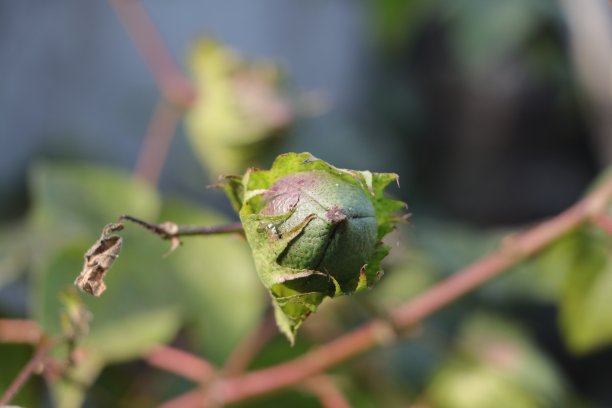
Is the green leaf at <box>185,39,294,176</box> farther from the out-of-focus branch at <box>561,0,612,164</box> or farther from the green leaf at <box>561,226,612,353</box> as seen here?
the out-of-focus branch at <box>561,0,612,164</box>

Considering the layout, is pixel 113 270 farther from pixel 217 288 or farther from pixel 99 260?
pixel 99 260

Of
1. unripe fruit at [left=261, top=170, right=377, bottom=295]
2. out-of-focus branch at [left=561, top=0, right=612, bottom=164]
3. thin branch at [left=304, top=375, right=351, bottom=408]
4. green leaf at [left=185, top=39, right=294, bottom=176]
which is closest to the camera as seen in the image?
unripe fruit at [left=261, top=170, right=377, bottom=295]

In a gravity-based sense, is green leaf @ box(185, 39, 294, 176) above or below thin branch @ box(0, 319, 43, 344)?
above

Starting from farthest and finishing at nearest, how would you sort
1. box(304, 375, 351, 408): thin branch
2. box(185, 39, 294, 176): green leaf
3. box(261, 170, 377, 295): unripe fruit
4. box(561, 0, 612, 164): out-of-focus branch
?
box(561, 0, 612, 164): out-of-focus branch → box(185, 39, 294, 176): green leaf → box(304, 375, 351, 408): thin branch → box(261, 170, 377, 295): unripe fruit

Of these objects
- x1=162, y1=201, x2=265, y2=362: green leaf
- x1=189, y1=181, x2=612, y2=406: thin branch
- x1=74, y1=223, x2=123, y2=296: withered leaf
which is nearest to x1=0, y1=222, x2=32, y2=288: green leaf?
x1=162, y1=201, x2=265, y2=362: green leaf

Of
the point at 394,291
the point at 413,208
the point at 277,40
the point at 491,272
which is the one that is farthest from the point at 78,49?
the point at 491,272

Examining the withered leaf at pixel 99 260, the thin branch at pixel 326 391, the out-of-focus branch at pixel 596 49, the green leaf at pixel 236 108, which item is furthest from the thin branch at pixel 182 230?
the out-of-focus branch at pixel 596 49

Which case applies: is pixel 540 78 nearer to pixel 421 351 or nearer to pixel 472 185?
pixel 472 185
